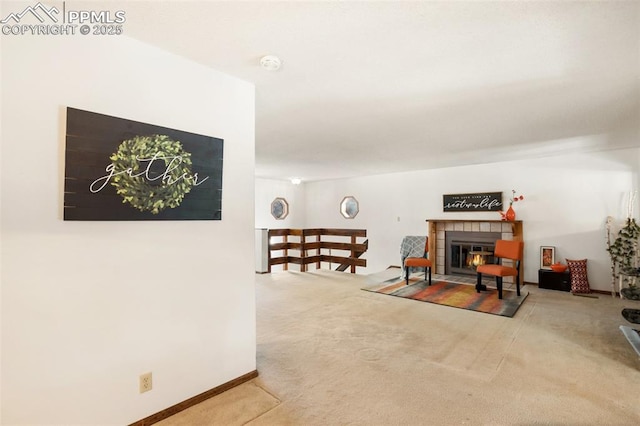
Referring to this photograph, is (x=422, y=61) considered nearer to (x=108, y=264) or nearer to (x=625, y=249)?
(x=108, y=264)

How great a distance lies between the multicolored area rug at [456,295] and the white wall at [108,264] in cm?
313

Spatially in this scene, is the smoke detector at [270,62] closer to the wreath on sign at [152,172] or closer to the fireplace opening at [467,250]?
the wreath on sign at [152,172]

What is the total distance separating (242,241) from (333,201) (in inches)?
244

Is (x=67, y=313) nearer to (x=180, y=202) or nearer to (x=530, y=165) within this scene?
(x=180, y=202)

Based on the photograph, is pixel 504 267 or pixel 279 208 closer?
pixel 504 267

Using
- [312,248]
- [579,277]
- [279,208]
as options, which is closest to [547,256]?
[579,277]

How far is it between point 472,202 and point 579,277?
204cm

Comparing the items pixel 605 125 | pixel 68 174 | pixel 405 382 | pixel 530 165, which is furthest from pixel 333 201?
pixel 68 174

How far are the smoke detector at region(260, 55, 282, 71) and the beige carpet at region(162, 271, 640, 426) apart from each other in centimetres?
225

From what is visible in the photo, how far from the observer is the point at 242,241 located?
7.48 ft

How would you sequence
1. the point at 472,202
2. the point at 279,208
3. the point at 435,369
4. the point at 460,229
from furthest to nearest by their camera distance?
the point at 279,208
the point at 460,229
the point at 472,202
the point at 435,369

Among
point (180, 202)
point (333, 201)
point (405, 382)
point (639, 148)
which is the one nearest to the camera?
point (180, 202)

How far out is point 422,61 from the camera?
80.4 inches

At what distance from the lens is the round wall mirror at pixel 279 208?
8.35m
